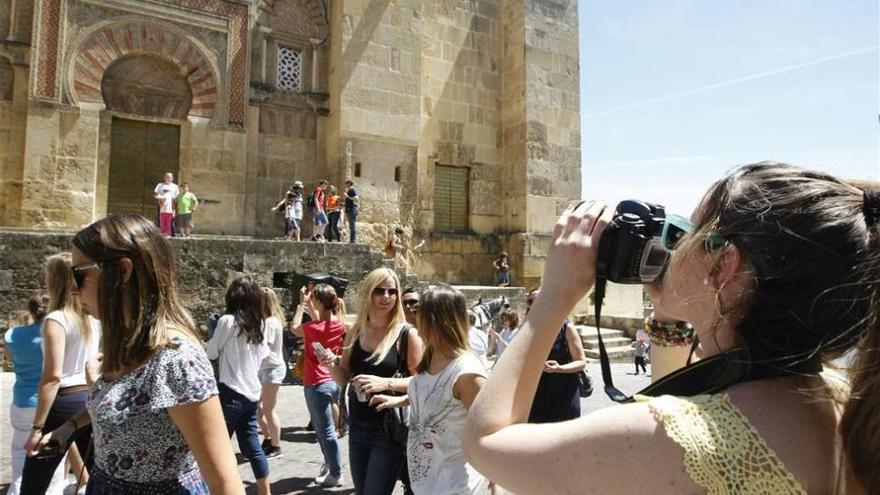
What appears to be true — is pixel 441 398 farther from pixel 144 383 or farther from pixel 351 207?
pixel 351 207

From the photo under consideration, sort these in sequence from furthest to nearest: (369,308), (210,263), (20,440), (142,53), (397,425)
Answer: (142,53), (210,263), (369,308), (20,440), (397,425)

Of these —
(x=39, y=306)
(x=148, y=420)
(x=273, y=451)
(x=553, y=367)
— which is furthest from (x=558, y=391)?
(x=39, y=306)

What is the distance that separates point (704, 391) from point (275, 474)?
4.18m

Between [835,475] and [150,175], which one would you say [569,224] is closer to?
[835,475]

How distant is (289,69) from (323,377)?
1051cm

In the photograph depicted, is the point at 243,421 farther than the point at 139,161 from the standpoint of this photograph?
No

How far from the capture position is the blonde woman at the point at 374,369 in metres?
2.90

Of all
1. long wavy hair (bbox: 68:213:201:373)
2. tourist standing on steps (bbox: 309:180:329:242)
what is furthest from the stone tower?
long wavy hair (bbox: 68:213:201:373)

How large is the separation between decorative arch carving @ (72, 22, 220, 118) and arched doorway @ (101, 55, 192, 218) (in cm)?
19

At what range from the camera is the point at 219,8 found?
12273 mm

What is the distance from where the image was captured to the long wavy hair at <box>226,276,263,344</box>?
4129 mm

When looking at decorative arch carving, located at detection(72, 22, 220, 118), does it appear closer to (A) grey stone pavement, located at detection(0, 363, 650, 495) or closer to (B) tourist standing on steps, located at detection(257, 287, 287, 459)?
(A) grey stone pavement, located at detection(0, 363, 650, 495)

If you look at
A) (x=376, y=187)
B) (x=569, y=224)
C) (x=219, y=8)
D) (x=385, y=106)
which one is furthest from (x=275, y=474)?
(x=219, y=8)

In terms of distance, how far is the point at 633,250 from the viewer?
3.29 ft
